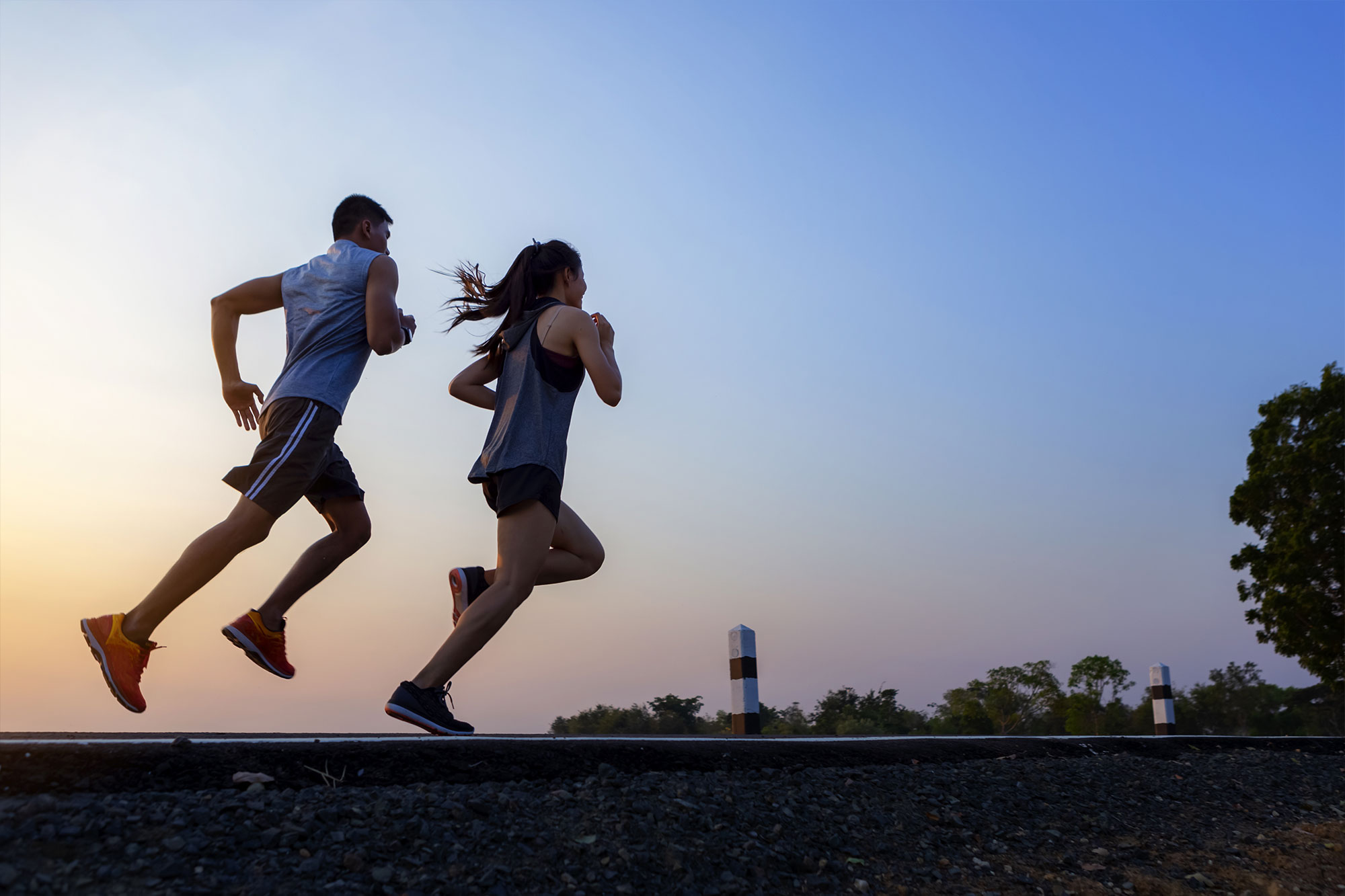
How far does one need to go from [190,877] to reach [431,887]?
Answer: 0.51 metres

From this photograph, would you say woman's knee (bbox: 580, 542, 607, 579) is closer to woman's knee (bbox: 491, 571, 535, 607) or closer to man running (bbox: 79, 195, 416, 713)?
woman's knee (bbox: 491, 571, 535, 607)

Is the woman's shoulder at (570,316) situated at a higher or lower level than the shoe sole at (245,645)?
higher

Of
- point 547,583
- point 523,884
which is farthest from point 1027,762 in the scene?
point 523,884

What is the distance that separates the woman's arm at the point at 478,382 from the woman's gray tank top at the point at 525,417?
14cm

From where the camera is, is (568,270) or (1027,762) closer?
(568,270)

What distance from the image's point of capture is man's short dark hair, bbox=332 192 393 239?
4.25 metres

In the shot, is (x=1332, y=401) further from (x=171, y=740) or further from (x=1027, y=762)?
(x=171, y=740)

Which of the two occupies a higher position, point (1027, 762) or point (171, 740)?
point (171, 740)

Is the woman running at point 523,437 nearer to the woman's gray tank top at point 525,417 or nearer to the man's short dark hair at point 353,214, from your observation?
the woman's gray tank top at point 525,417

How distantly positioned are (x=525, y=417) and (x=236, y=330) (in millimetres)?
1326

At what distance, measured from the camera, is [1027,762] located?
4.68 meters

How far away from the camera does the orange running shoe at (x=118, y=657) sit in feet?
11.0

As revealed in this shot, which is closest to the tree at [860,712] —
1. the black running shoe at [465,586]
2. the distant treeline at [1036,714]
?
the distant treeline at [1036,714]

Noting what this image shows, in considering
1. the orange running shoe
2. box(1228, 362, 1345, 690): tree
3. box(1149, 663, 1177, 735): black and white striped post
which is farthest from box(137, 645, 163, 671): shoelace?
box(1228, 362, 1345, 690): tree
